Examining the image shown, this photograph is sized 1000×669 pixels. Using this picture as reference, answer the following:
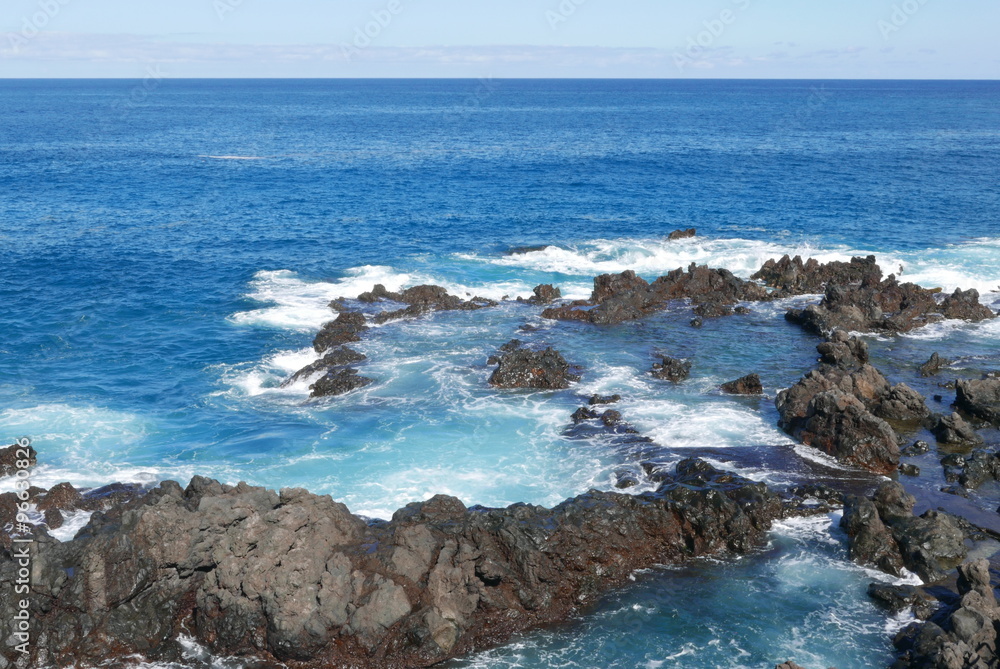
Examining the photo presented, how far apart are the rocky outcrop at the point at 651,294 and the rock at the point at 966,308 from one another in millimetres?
11685

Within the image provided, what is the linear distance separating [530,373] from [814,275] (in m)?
27.6

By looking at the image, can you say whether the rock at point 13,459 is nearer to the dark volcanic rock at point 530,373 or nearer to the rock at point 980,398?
the dark volcanic rock at point 530,373

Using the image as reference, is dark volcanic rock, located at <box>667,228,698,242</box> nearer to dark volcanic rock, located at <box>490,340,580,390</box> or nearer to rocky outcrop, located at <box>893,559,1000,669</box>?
dark volcanic rock, located at <box>490,340,580,390</box>

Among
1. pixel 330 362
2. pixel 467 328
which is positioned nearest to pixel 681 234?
pixel 467 328

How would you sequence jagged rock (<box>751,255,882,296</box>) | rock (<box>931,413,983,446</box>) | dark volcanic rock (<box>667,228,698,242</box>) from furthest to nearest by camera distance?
dark volcanic rock (<box>667,228,698,242</box>) → jagged rock (<box>751,255,882,296</box>) → rock (<box>931,413,983,446</box>)

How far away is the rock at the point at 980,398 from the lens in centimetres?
3881

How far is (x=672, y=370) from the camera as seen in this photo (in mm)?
43969

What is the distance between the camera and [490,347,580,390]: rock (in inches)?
1718

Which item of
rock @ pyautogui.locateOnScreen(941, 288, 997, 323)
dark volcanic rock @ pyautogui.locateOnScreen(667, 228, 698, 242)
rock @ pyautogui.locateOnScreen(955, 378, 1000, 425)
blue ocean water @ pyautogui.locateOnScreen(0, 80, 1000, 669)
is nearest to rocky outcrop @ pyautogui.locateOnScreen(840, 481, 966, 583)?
blue ocean water @ pyautogui.locateOnScreen(0, 80, 1000, 669)

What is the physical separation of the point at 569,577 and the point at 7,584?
17.8 metres

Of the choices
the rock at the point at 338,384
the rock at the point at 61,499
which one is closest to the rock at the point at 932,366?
the rock at the point at 338,384

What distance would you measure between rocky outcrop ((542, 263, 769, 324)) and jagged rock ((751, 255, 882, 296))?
2.65 metres

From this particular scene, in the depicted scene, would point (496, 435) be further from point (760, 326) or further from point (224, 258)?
point (224, 258)

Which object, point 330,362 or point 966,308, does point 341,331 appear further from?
point 966,308
